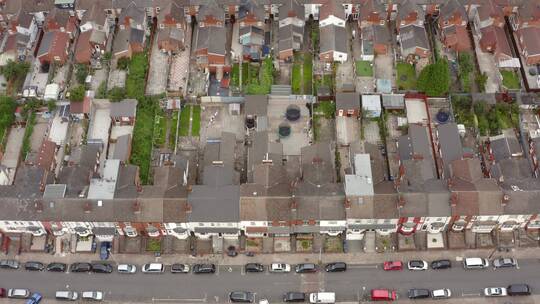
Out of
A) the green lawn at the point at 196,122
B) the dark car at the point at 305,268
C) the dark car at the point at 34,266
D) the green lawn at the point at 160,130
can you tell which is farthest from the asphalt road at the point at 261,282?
the green lawn at the point at 196,122

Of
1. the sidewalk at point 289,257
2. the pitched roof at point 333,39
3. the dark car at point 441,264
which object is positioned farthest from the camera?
the pitched roof at point 333,39

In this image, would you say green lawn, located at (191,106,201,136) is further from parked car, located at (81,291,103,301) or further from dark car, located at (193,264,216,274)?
parked car, located at (81,291,103,301)

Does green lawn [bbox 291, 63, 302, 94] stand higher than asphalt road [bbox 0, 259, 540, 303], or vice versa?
green lawn [bbox 291, 63, 302, 94]

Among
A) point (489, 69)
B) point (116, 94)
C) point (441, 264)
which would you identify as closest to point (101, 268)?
point (116, 94)

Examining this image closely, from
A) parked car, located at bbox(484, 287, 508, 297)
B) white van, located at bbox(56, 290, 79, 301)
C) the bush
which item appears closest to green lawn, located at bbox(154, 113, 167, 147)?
the bush

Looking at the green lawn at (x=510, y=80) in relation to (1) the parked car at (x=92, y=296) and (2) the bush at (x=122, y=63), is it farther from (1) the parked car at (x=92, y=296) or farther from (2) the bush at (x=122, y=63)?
(1) the parked car at (x=92, y=296)

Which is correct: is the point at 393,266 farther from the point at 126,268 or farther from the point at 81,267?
the point at 81,267
